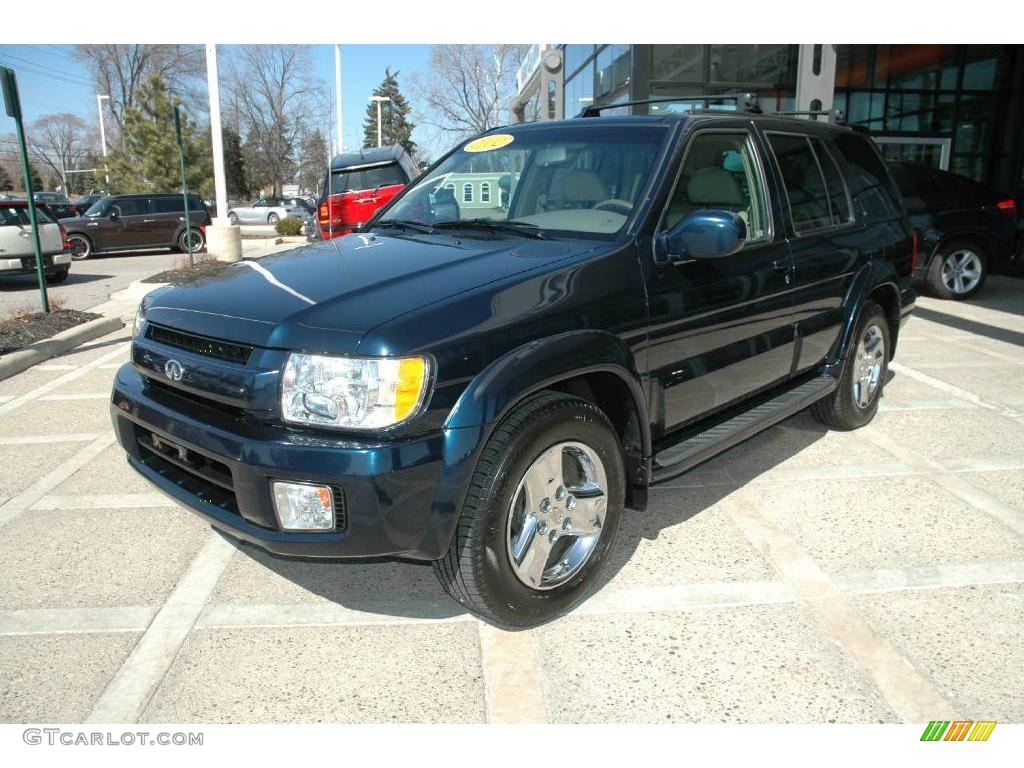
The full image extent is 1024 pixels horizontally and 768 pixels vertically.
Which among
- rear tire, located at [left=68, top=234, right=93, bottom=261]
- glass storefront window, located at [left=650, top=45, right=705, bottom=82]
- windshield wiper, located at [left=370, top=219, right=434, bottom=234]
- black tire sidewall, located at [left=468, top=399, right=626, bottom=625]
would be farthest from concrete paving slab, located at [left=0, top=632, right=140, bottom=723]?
rear tire, located at [left=68, top=234, right=93, bottom=261]

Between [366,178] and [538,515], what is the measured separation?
12.6 metres

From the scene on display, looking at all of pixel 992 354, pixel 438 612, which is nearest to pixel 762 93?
pixel 992 354

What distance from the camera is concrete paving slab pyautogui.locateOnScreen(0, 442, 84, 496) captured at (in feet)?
15.1

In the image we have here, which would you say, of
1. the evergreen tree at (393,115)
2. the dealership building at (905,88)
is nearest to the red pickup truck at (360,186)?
the dealership building at (905,88)

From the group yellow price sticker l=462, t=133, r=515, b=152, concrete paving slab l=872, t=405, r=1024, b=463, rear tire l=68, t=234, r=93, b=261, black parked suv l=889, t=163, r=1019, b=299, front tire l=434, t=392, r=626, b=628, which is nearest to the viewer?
front tire l=434, t=392, r=626, b=628

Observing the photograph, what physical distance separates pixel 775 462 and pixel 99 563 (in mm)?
3653

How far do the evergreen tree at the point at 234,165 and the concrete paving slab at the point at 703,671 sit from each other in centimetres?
5401

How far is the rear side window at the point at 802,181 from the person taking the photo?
4250mm

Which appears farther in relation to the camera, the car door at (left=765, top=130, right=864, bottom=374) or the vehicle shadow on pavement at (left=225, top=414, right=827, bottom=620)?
the car door at (left=765, top=130, right=864, bottom=374)

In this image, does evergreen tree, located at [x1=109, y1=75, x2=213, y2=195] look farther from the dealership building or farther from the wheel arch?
the wheel arch

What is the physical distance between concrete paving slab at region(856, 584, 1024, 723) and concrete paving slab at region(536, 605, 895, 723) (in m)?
0.27

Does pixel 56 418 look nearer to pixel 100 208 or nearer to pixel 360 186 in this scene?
pixel 360 186

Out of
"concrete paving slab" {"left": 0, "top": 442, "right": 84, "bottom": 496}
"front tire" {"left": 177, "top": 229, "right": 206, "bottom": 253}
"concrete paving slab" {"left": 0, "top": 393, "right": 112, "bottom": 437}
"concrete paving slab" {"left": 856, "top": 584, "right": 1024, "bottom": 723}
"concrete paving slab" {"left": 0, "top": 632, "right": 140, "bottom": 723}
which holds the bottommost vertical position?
"concrete paving slab" {"left": 0, "top": 393, "right": 112, "bottom": 437}

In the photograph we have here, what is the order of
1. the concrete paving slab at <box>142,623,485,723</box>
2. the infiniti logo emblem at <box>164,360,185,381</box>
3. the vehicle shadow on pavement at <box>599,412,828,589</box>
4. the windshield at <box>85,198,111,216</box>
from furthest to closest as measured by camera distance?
the windshield at <box>85,198,111,216</box>, the vehicle shadow on pavement at <box>599,412,828,589</box>, the infiniti logo emblem at <box>164,360,185,381</box>, the concrete paving slab at <box>142,623,485,723</box>
